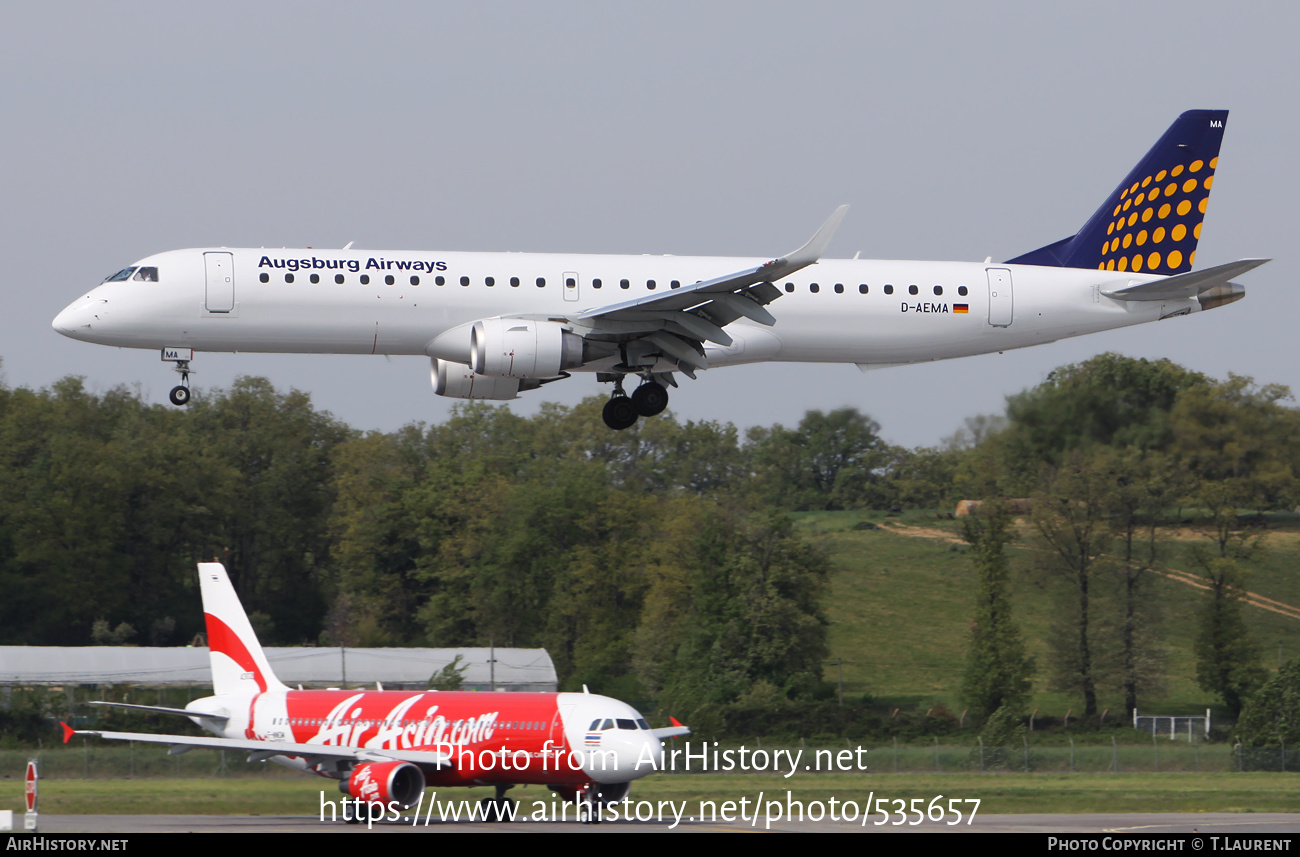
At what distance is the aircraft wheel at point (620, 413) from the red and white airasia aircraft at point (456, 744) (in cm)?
605

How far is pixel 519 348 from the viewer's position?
101ft

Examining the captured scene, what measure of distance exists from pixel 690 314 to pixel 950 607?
6020 centimetres

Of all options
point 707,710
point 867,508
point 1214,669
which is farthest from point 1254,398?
point 867,508

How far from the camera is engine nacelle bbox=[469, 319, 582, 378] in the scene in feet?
101

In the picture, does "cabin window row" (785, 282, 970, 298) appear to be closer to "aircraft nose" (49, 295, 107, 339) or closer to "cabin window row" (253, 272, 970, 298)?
"cabin window row" (253, 272, 970, 298)

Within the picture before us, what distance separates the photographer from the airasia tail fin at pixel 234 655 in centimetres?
3844

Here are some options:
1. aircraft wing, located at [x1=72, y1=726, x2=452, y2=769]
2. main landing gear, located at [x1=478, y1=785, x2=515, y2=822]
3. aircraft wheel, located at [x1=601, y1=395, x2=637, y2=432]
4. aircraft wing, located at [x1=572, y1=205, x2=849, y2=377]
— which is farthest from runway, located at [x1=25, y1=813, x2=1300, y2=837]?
aircraft wing, located at [x1=572, y1=205, x2=849, y2=377]

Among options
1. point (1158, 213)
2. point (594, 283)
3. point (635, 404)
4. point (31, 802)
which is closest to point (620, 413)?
point (635, 404)

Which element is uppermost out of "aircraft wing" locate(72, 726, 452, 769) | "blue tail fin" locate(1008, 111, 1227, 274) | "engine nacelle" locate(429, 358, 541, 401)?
"blue tail fin" locate(1008, 111, 1227, 274)

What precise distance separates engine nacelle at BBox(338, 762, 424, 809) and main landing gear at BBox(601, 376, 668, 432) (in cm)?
A: 828

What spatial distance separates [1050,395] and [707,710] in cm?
1691

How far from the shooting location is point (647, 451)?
97250mm

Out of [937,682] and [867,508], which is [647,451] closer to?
[867,508]

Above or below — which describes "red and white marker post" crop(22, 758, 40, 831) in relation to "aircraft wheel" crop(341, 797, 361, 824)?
above
